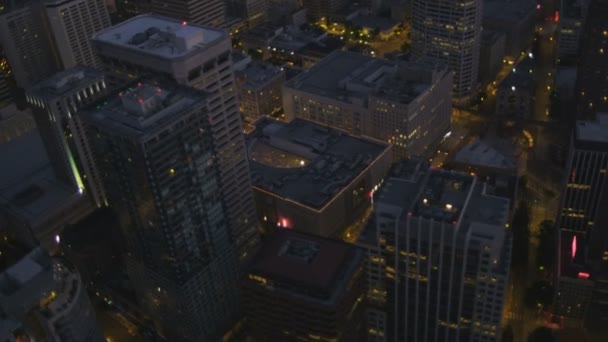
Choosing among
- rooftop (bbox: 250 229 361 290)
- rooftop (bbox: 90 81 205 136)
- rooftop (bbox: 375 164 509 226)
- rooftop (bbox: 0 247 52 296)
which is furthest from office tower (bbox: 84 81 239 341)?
rooftop (bbox: 375 164 509 226)

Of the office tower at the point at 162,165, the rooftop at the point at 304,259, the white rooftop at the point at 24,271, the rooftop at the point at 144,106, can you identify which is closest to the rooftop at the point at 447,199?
the rooftop at the point at 304,259

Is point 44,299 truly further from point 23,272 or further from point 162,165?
point 162,165

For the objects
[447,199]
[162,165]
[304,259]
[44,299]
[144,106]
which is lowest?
[44,299]

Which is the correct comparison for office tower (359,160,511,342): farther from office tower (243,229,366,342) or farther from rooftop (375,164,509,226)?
office tower (243,229,366,342)

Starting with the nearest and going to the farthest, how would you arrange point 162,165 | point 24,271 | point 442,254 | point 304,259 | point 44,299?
point 44,299
point 304,259
point 24,271
point 162,165
point 442,254

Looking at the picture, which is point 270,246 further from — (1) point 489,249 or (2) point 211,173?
(1) point 489,249

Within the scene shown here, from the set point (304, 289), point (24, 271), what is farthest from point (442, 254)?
point (24, 271)

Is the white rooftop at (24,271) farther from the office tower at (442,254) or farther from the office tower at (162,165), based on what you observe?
the office tower at (442,254)
